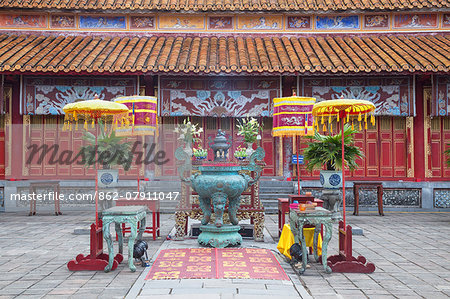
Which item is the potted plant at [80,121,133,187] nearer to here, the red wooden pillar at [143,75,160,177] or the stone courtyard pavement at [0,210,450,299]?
the stone courtyard pavement at [0,210,450,299]

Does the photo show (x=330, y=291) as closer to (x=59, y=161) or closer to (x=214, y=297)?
(x=214, y=297)

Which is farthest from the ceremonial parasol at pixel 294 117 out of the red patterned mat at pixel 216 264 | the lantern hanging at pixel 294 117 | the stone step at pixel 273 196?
the stone step at pixel 273 196

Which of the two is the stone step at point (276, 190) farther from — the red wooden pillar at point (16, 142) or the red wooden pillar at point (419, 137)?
the red wooden pillar at point (16, 142)

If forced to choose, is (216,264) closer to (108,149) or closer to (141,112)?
(141,112)

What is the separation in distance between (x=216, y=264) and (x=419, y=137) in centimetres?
846

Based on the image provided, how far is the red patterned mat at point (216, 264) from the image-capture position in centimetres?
474

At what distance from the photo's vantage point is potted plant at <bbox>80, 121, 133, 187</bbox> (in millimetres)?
8781

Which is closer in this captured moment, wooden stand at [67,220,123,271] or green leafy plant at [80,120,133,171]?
wooden stand at [67,220,123,271]

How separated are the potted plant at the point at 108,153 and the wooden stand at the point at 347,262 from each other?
16.9 feet

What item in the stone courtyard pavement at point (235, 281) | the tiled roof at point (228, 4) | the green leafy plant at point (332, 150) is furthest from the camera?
the tiled roof at point (228, 4)

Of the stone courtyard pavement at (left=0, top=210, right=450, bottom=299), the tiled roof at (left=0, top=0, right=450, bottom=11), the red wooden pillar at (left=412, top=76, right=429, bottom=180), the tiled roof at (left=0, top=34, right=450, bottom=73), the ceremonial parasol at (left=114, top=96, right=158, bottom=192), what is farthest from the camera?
the tiled roof at (left=0, top=0, right=450, bottom=11)

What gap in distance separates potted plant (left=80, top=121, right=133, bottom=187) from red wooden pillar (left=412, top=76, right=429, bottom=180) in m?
7.72

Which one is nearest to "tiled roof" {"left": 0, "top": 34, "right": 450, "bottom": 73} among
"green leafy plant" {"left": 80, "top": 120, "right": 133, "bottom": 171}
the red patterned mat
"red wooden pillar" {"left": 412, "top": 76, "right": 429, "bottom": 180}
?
"red wooden pillar" {"left": 412, "top": 76, "right": 429, "bottom": 180}

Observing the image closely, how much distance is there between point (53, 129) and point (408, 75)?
974 cm
